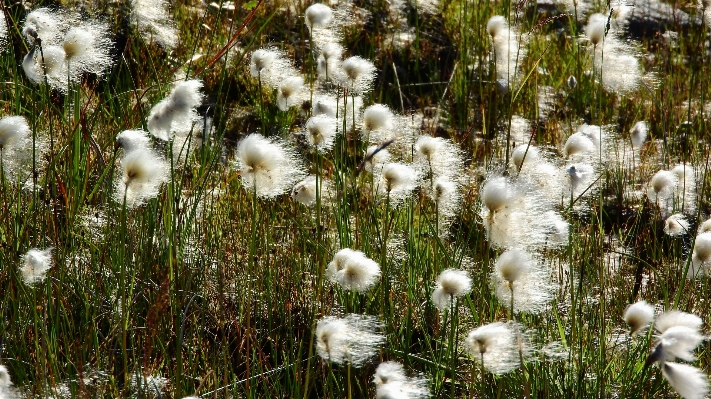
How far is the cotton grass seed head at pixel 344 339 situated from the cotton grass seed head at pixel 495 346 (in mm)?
268

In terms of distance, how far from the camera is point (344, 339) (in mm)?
1708

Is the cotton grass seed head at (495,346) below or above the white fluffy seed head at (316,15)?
below

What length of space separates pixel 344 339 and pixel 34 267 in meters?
0.95

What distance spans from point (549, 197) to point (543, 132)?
76.5 inches

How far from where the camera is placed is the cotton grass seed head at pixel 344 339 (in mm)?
1676

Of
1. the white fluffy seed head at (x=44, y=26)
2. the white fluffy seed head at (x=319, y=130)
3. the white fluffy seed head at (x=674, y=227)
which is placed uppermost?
the white fluffy seed head at (x=44, y=26)

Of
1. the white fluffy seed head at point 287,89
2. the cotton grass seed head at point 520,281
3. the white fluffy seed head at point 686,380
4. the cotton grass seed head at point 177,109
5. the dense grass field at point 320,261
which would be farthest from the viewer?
the white fluffy seed head at point 287,89

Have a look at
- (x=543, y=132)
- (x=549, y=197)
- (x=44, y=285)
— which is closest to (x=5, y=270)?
(x=44, y=285)

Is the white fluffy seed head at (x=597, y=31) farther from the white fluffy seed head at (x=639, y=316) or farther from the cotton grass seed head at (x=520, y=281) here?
the white fluffy seed head at (x=639, y=316)

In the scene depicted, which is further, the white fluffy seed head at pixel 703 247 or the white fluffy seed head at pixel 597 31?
the white fluffy seed head at pixel 597 31

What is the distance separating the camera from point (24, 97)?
354cm

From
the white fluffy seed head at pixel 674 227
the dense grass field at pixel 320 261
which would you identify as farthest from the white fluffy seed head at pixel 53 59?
the white fluffy seed head at pixel 674 227

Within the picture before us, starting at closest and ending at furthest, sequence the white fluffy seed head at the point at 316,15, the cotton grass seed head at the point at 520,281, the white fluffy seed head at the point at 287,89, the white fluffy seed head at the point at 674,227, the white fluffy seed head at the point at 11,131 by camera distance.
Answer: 1. the cotton grass seed head at the point at 520,281
2. the white fluffy seed head at the point at 11,131
3. the white fluffy seed head at the point at 674,227
4. the white fluffy seed head at the point at 287,89
5. the white fluffy seed head at the point at 316,15

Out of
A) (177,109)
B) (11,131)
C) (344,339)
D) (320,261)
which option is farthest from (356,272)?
(11,131)
